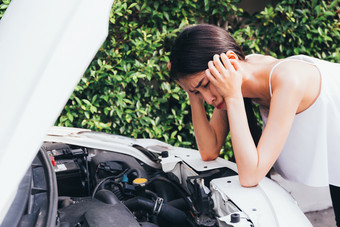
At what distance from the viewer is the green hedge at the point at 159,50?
10.5 ft

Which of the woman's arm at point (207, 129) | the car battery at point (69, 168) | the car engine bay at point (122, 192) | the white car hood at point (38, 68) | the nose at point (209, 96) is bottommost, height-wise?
the car battery at point (69, 168)

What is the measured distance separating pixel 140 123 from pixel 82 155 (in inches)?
50.6

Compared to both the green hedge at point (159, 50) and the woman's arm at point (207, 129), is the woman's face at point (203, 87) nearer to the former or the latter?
the woman's arm at point (207, 129)

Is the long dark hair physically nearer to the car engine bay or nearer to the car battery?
the car engine bay

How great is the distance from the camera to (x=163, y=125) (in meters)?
3.49

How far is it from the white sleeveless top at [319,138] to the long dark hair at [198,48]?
0.28 metres

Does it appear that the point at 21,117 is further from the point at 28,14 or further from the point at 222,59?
the point at 222,59

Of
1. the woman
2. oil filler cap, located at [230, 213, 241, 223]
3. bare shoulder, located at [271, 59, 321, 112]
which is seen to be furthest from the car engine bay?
bare shoulder, located at [271, 59, 321, 112]

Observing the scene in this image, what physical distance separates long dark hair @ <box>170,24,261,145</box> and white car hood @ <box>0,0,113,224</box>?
96 cm

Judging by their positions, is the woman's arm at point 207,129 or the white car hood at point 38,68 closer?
the white car hood at point 38,68

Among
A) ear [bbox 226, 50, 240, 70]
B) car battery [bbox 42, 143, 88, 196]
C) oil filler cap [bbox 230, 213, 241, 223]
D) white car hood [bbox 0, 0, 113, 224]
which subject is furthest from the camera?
car battery [bbox 42, 143, 88, 196]

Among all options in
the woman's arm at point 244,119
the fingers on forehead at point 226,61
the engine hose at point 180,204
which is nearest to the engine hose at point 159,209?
the engine hose at point 180,204

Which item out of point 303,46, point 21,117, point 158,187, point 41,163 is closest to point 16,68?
point 21,117

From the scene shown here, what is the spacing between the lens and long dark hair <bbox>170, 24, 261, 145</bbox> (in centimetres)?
164
